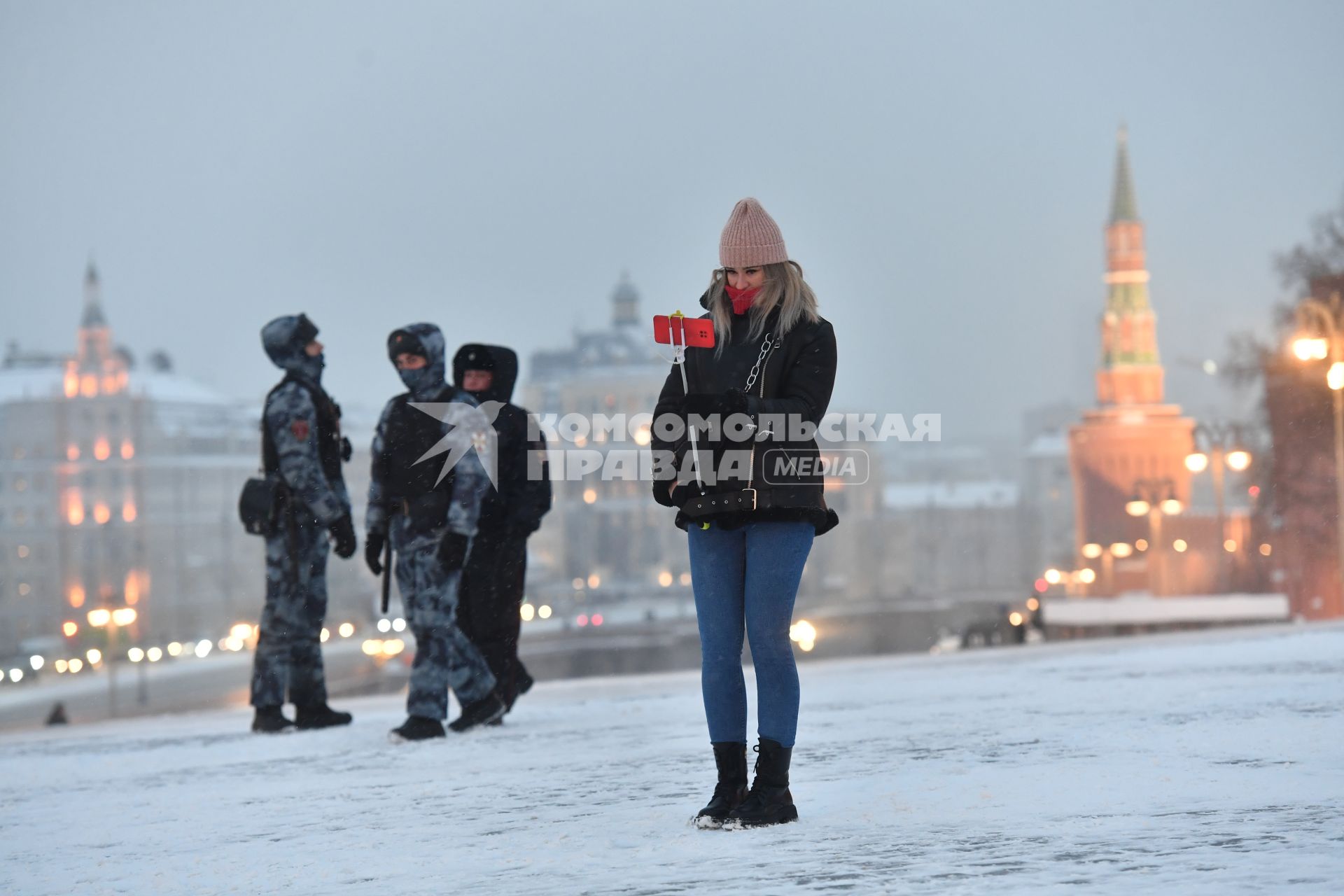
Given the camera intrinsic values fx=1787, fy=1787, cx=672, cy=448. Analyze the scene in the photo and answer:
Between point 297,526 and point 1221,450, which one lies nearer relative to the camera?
point 297,526

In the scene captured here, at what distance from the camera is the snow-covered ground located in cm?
322

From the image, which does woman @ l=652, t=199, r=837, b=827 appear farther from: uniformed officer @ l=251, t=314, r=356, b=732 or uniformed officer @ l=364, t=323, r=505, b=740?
uniformed officer @ l=251, t=314, r=356, b=732

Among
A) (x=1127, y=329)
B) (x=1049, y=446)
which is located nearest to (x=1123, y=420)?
(x=1127, y=329)

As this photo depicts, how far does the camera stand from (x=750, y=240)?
13.4 feet

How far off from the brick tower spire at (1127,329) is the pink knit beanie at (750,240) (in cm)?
9995

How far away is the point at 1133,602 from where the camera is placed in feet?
171

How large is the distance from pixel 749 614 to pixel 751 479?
1.06 feet

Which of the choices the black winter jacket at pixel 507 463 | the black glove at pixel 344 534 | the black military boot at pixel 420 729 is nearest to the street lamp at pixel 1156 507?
the black winter jacket at pixel 507 463

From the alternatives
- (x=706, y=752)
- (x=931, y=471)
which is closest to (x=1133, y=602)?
(x=706, y=752)

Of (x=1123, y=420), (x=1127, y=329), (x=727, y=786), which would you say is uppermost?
(x=1127, y=329)

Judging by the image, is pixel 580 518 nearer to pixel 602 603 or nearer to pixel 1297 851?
pixel 602 603

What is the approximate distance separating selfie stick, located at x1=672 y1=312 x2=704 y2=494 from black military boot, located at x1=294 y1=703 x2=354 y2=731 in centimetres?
383

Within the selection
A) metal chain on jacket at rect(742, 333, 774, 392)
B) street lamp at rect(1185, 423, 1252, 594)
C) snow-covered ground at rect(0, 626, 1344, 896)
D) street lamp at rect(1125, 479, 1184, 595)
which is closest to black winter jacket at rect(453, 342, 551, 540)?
snow-covered ground at rect(0, 626, 1344, 896)

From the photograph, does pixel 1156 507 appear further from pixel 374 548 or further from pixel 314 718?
pixel 374 548
